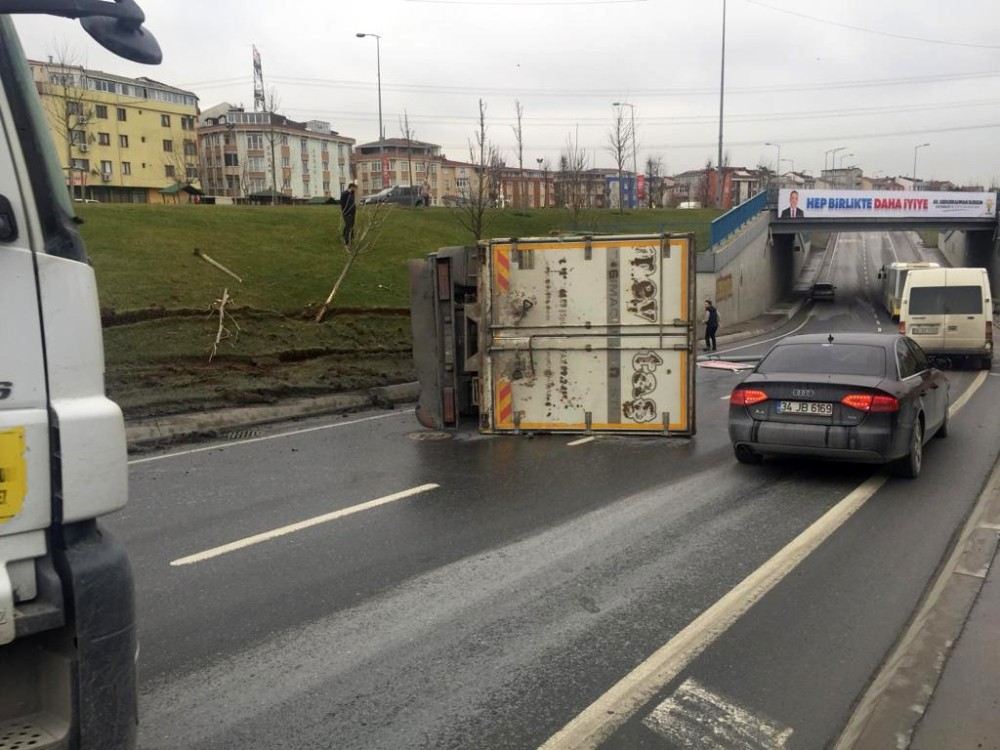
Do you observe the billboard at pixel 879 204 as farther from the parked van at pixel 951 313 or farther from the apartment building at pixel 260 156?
the apartment building at pixel 260 156

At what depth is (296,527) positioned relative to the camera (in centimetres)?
714

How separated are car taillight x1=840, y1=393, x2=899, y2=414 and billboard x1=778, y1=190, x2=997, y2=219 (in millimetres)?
41783

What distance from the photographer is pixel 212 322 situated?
16.8 metres

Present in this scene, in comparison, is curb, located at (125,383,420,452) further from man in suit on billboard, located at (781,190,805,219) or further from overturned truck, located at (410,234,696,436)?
man in suit on billboard, located at (781,190,805,219)

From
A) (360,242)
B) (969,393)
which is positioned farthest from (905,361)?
(360,242)

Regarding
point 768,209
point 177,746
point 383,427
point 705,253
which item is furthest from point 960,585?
point 768,209

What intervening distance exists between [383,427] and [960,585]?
8189 millimetres

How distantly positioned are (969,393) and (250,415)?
13.0 meters

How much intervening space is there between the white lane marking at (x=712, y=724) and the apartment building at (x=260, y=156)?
91.7 metres

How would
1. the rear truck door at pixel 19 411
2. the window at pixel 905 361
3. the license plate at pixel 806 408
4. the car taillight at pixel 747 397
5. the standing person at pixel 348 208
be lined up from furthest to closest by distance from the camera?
the standing person at pixel 348 208
the window at pixel 905 361
the car taillight at pixel 747 397
the license plate at pixel 806 408
the rear truck door at pixel 19 411

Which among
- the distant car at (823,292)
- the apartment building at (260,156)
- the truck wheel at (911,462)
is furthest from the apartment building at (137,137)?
the truck wheel at (911,462)

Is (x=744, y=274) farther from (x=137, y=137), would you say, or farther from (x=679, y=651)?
(x=137, y=137)

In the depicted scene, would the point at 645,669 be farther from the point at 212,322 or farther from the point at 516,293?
the point at 212,322

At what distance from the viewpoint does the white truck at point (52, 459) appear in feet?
7.62
